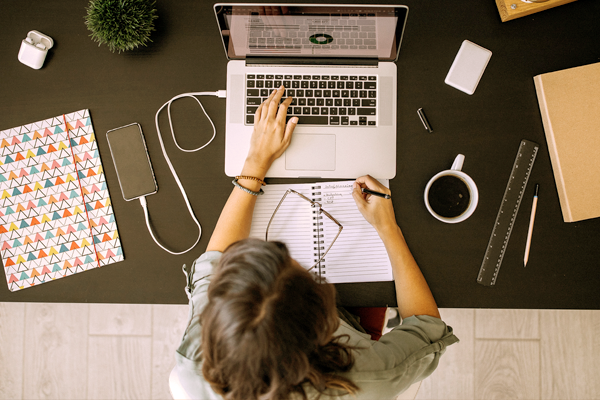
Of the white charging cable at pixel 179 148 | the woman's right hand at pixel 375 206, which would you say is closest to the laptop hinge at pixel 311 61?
the white charging cable at pixel 179 148

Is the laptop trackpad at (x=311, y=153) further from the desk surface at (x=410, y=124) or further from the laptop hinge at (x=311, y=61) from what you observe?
the laptop hinge at (x=311, y=61)

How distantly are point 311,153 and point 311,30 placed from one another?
0.28 meters

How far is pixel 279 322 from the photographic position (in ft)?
1.74

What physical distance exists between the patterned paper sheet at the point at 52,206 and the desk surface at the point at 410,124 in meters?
0.03

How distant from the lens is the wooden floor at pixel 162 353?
1431mm

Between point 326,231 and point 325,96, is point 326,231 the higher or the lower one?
the lower one

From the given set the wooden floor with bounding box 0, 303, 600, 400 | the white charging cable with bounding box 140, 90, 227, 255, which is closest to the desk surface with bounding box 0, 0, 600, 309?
the white charging cable with bounding box 140, 90, 227, 255

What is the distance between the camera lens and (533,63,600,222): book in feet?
2.73

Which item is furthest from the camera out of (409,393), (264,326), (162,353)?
(162,353)

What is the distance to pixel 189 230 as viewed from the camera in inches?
34.7

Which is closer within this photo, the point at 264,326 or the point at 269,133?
the point at 264,326

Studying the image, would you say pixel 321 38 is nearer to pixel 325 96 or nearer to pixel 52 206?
pixel 325 96

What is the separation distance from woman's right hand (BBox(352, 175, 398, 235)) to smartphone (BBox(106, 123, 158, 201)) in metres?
0.50

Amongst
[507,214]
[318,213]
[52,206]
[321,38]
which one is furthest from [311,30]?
[52,206]
